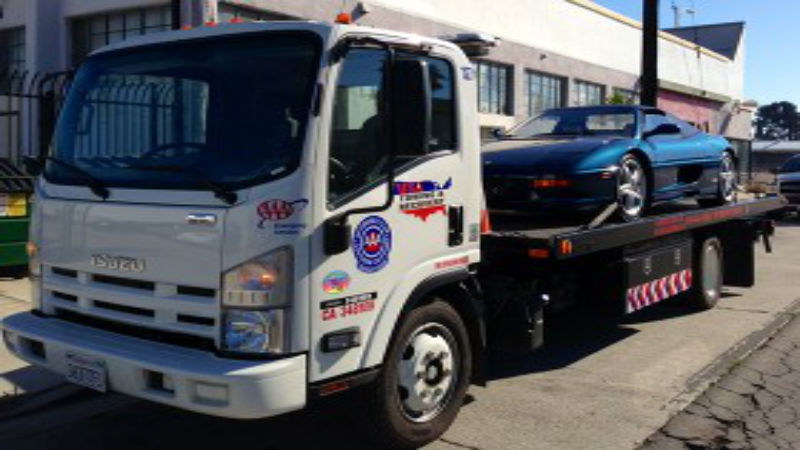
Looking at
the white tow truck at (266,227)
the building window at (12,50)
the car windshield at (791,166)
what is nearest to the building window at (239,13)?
the building window at (12,50)

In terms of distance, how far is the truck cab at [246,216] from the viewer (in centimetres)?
363

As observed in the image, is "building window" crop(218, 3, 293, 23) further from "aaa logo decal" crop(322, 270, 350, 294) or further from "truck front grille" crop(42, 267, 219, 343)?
"aaa logo decal" crop(322, 270, 350, 294)

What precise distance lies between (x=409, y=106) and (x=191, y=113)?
3.55ft

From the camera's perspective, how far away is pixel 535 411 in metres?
5.27

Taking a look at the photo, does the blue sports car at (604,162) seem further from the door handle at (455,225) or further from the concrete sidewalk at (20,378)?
the concrete sidewalk at (20,378)

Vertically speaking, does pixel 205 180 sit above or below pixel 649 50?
below

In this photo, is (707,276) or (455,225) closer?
(455,225)

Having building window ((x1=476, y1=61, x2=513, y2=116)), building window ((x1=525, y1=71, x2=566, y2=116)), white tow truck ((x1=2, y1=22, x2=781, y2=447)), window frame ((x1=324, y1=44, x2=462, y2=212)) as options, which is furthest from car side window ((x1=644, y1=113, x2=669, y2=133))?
building window ((x1=525, y1=71, x2=566, y2=116))

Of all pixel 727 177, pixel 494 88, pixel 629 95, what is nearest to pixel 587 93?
pixel 629 95

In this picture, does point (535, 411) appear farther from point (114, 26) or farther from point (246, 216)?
point (114, 26)

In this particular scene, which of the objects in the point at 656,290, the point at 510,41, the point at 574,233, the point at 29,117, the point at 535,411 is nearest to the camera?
the point at 535,411

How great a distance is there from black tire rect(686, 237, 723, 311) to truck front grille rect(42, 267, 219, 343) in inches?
234

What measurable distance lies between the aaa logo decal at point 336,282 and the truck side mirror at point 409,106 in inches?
26.6

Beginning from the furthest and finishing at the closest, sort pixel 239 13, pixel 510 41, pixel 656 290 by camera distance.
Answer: pixel 510 41 → pixel 239 13 → pixel 656 290
